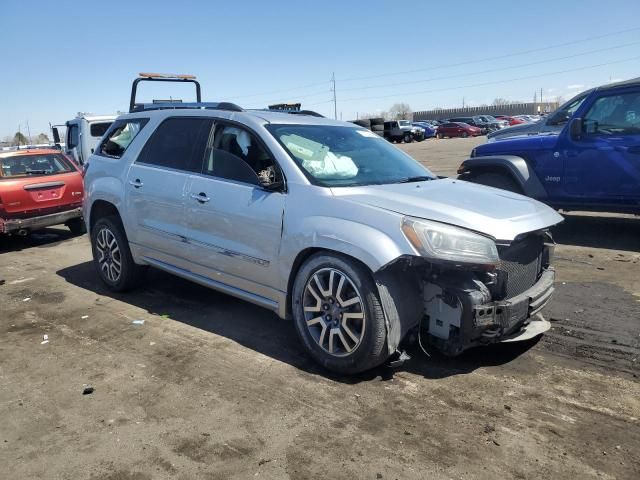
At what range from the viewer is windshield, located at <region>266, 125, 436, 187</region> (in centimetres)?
414

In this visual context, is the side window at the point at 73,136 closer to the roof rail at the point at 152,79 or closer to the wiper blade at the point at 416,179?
the roof rail at the point at 152,79

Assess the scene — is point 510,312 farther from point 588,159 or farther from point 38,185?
point 38,185

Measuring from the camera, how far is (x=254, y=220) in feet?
13.6

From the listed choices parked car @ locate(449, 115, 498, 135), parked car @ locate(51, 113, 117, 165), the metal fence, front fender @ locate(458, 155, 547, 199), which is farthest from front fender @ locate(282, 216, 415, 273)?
the metal fence

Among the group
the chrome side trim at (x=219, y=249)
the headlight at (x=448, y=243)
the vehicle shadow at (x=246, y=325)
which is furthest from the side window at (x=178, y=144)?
the headlight at (x=448, y=243)

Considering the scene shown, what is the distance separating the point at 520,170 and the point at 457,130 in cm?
4205

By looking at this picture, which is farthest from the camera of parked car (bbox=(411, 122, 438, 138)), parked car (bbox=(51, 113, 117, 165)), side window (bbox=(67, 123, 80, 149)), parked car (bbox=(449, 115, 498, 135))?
parked car (bbox=(449, 115, 498, 135))

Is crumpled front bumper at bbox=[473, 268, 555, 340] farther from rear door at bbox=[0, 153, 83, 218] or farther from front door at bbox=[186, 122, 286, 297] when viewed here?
rear door at bbox=[0, 153, 83, 218]

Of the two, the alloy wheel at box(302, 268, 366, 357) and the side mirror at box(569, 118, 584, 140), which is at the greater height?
the side mirror at box(569, 118, 584, 140)

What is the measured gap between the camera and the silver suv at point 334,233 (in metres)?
3.44

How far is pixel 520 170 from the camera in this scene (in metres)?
7.68

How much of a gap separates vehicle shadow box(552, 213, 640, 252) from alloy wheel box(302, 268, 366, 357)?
495 centimetres

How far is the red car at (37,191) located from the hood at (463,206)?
22.0 feet

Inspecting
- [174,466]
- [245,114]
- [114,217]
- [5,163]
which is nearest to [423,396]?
[174,466]
